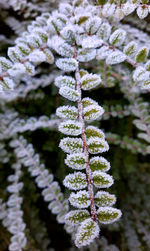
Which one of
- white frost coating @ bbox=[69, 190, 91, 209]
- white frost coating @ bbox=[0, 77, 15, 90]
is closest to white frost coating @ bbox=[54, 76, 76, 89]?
white frost coating @ bbox=[0, 77, 15, 90]

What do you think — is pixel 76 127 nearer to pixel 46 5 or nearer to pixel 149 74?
pixel 149 74

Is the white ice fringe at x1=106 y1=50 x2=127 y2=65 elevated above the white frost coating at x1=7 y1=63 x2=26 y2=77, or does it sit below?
above

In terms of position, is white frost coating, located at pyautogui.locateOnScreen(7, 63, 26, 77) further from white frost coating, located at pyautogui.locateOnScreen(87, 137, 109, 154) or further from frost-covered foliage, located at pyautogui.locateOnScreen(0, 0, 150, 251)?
white frost coating, located at pyautogui.locateOnScreen(87, 137, 109, 154)

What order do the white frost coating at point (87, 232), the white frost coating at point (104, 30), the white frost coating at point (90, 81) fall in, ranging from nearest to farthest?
the white frost coating at point (87, 232) < the white frost coating at point (90, 81) < the white frost coating at point (104, 30)

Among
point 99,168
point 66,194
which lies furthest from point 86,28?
point 66,194

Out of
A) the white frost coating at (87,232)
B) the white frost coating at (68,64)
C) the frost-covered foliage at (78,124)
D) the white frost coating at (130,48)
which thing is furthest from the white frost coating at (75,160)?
the white frost coating at (130,48)

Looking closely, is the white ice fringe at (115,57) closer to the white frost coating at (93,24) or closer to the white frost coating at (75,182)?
the white frost coating at (93,24)

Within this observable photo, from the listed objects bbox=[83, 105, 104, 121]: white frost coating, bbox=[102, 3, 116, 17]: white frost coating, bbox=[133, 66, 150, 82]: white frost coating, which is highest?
bbox=[102, 3, 116, 17]: white frost coating
